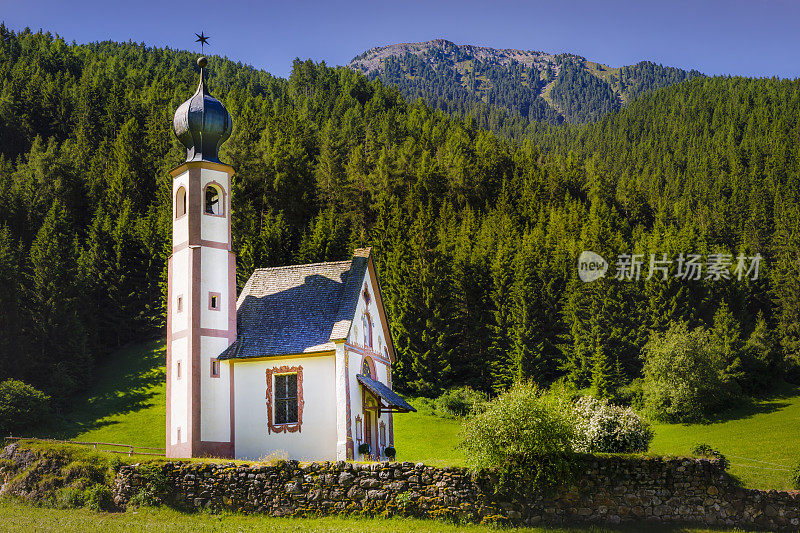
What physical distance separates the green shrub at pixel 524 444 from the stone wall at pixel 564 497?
0.50 metres

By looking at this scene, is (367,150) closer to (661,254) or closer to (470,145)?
(470,145)

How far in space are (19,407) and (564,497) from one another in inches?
1654

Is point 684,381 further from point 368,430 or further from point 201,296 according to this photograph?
point 201,296

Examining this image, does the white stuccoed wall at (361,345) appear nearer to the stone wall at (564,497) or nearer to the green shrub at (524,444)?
the stone wall at (564,497)

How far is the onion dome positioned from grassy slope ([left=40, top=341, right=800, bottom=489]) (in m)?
20.6

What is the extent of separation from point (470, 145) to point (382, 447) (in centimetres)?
8511

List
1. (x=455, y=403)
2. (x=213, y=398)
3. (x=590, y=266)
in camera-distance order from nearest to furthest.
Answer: (x=213, y=398), (x=455, y=403), (x=590, y=266)

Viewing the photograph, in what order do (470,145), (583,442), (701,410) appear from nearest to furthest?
(583,442), (701,410), (470,145)

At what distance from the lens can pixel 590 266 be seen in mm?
78938

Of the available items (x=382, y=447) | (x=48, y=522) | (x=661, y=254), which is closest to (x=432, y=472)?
(x=48, y=522)

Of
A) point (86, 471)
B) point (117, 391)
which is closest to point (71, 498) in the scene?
point (86, 471)

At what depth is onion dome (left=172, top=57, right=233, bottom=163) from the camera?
37.0 m

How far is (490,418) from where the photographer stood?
23625 millimetres

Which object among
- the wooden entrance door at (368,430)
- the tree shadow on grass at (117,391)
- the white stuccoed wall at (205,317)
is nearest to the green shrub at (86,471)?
the white stuccoed wall at (205,317)
